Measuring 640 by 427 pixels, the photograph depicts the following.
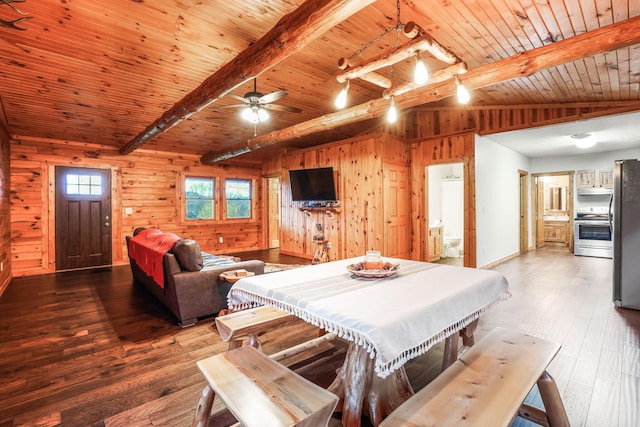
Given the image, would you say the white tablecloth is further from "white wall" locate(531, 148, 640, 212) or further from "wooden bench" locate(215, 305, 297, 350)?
"white wall" locate(531, 148, 640, 212)

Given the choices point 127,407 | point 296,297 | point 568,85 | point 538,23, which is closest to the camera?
point 296,297

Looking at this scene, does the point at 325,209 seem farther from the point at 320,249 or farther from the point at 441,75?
the point at 441,75

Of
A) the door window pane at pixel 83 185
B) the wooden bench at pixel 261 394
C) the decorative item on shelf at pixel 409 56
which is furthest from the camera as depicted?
the door window pane at pixel 83 185

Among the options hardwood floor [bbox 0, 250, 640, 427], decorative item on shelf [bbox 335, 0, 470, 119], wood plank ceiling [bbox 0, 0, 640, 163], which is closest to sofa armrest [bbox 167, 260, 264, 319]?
hardwood floor [bbox 0, 250, 640, 427]

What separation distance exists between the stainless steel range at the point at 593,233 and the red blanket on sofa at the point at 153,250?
840 centimetres

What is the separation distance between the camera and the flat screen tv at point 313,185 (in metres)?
6.41

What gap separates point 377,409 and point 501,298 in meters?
1.05

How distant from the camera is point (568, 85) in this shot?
13.0ft

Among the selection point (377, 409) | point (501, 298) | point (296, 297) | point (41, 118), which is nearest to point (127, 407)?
point (296, 297)

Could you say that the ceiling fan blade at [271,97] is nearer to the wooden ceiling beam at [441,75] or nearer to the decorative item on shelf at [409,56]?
the decorative item on shelf at [409,56]

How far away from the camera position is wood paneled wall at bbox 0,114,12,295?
4652 millimetres

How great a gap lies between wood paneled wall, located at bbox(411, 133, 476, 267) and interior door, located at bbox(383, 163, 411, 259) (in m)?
0.13

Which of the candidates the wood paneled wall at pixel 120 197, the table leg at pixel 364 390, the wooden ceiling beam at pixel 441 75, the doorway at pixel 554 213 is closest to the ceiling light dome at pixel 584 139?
the doorway at pixel 554 213

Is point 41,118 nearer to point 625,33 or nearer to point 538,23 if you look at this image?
point 538,23
